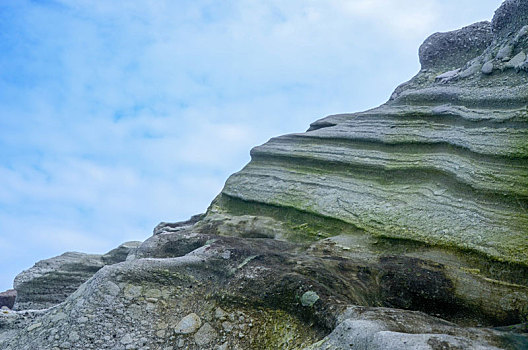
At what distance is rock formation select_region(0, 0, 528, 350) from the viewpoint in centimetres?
650

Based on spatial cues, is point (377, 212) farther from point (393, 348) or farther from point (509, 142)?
point (393, 348)

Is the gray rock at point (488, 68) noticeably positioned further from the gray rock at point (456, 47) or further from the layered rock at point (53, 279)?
the layered rock at point (53, 279)

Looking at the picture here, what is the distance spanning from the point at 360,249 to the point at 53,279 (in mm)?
9445

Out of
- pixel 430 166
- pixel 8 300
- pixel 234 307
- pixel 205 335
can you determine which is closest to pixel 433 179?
pixel 430 166

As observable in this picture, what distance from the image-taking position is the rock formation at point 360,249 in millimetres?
6500

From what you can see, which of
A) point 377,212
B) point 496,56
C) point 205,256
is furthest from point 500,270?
point 496,56

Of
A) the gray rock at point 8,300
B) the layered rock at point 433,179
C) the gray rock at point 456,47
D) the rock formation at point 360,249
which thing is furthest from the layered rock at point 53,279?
the gray rock at point 456,47

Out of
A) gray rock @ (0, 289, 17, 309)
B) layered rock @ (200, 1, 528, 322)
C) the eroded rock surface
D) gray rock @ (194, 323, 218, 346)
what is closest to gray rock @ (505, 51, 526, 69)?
layered rock @ (200, 1, 528, 322)

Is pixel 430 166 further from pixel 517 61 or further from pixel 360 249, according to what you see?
pixel 517 61

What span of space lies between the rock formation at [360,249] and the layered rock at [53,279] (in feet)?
0.51

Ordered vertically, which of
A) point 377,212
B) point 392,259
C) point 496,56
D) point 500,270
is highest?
point 496,56

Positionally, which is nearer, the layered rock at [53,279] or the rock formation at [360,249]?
the rock formation at [360,249]

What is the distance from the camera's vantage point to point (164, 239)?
1027cm

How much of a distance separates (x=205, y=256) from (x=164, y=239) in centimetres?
233
